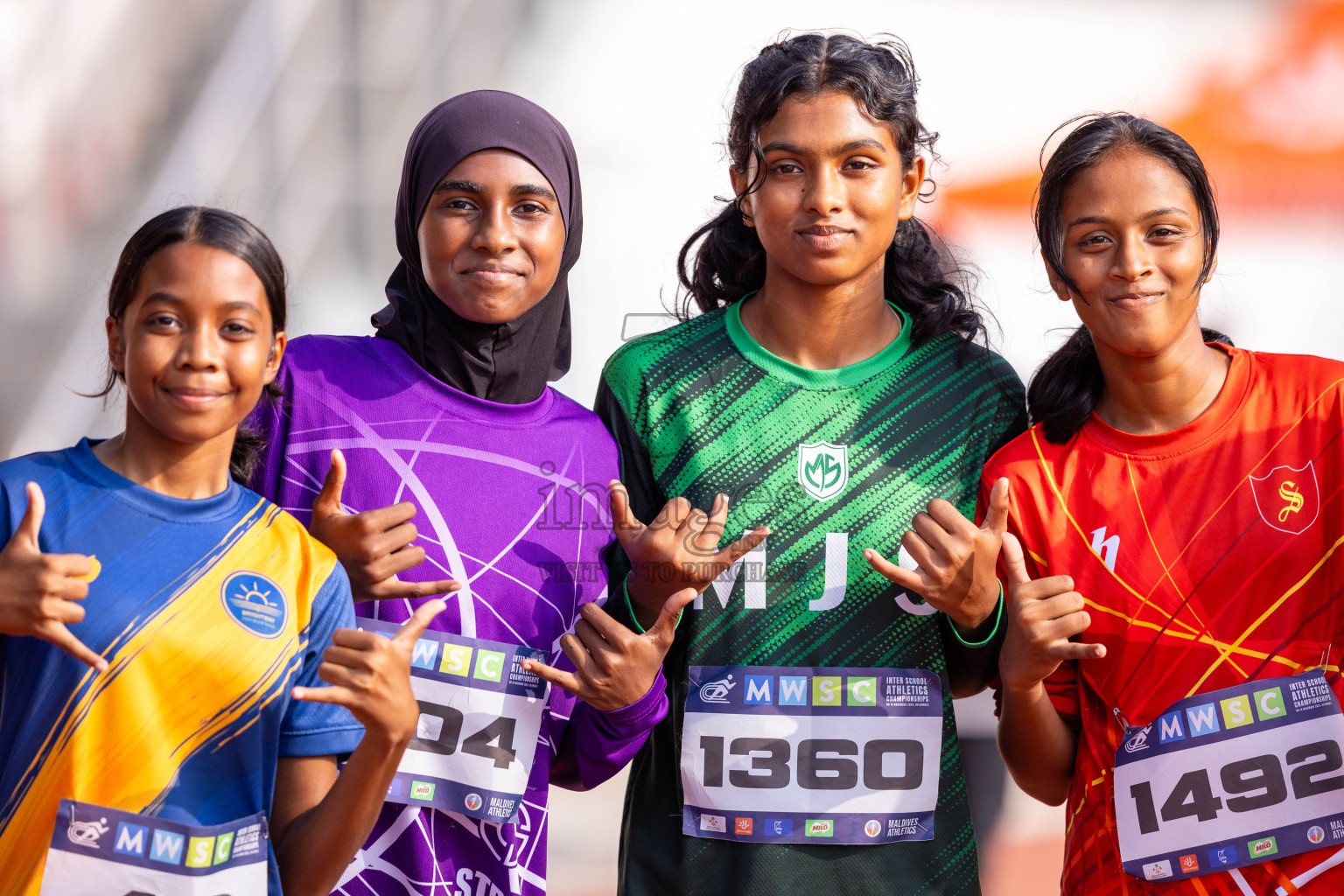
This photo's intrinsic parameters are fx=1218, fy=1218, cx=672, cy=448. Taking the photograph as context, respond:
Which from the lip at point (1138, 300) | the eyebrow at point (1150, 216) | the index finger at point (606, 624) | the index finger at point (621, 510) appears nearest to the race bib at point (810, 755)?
the index finger at point (606, 624)

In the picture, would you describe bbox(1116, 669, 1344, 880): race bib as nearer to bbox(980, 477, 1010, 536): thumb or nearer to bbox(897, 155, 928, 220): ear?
bbox(980, 477, 1010, 536): thumb

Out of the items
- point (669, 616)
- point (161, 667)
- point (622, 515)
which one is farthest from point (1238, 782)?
point (161, 667)

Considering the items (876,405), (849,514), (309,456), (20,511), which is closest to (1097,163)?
(876,405)

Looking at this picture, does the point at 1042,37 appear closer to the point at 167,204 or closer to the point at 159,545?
the point at 167,204

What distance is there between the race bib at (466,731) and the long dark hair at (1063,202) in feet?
3.53

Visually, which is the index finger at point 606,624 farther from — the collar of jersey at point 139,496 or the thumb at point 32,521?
the thumb at point 32,521

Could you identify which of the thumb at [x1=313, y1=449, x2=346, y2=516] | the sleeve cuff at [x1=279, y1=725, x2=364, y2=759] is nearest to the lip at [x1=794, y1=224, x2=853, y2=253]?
the thumb at [x1=313, y1=449, x2=346, y2=516]

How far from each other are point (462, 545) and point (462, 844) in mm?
504

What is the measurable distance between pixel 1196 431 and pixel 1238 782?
60 centimetres

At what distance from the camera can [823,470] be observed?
2271 mm

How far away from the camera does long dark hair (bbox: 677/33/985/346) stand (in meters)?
2.32

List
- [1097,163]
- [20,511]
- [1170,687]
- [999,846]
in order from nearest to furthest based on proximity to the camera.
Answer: [20,511]
[1170,687]
[1097,163]
[999,846]

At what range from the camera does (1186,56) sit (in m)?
3.83

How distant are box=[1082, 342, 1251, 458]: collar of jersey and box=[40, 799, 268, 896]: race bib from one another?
159 centimetres
